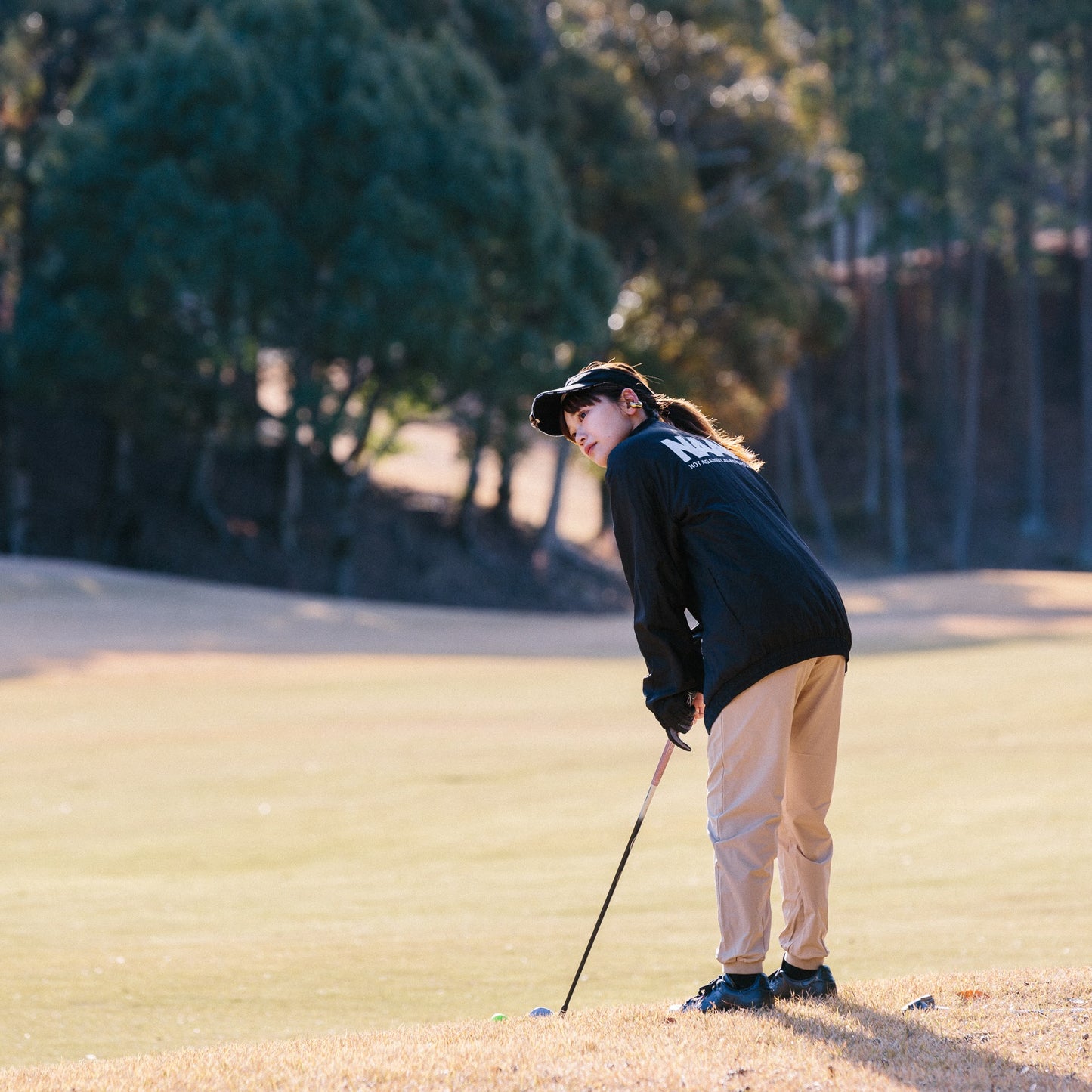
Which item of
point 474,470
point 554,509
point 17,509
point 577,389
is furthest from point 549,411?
point 554,509

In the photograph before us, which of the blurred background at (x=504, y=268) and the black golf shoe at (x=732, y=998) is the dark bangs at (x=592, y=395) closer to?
the black golf shoe at (x=732, y=998)

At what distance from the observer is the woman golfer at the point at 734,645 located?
4293mm

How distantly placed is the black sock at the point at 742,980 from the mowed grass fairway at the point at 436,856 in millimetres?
896

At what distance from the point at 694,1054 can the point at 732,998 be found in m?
0.60

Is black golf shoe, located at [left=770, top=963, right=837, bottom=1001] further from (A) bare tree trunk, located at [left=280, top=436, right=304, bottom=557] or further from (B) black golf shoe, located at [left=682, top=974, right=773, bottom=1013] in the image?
(A) bare tree trunk, located at [left=280, top=436, right=304, bottom=557]

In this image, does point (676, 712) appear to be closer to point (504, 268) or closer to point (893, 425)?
point (504, 268)

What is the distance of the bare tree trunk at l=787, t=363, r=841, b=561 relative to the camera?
41.1m

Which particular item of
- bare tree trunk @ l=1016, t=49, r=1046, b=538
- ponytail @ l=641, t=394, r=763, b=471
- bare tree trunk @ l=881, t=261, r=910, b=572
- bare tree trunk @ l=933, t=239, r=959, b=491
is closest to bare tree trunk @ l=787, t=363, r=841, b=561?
bare tree trunk @ l=881, t=261, r=910, b=572

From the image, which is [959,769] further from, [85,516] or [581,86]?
[85,516]

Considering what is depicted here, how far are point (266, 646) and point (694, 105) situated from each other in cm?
1906

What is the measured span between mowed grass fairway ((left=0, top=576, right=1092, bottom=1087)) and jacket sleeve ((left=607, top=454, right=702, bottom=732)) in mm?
1353

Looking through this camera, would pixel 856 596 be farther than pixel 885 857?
Yes

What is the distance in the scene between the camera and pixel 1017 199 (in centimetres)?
3634

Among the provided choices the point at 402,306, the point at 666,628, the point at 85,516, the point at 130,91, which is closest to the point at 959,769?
the point at 666,628
